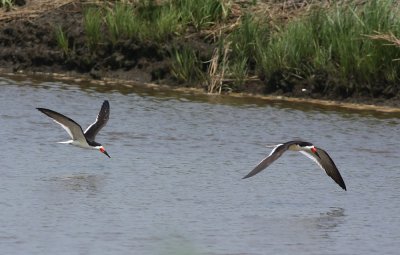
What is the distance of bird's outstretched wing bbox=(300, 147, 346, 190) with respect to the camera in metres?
12.5

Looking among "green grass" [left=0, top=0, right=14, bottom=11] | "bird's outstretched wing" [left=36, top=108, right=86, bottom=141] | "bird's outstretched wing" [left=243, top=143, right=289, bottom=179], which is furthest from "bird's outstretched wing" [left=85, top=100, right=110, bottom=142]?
"green grass" [left=0, top=0, right=14, bottom=11]

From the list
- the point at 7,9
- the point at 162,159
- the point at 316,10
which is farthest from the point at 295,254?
the point at 7,9

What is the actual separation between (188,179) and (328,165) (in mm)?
1413

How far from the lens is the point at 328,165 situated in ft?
42.0

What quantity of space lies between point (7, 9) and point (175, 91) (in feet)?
12.8

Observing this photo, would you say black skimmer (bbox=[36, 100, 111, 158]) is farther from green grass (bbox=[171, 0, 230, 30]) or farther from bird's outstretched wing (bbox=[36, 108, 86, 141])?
green grass (bbox=[171, 0, 230, 30])

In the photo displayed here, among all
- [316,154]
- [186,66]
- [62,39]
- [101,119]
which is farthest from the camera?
[62,39]

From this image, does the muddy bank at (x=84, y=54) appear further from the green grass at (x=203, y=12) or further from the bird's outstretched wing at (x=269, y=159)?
the bird's outstretched wing at (x=269, y=159)

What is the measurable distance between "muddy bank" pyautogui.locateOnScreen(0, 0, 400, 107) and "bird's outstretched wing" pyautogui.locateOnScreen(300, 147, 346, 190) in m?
4.68

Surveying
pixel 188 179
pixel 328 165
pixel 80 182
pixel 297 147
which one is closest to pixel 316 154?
pixel 328 165

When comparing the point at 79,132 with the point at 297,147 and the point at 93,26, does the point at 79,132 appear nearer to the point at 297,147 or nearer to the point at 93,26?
the point at 297,147

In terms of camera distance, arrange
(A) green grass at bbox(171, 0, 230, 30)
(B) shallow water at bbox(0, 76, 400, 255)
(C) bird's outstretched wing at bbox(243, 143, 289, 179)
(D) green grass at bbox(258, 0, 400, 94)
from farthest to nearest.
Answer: (A) green grass at bbox(171, 0, 230, 30) < (D) green grass at bbox(258, 0, 400, 94) < (C) bird's outstretched wing at bbox(243, 143, 289, 179) < (B) shallow water at bbox(0, 76, 400, 255)

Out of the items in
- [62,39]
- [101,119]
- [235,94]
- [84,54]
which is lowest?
[235,94]

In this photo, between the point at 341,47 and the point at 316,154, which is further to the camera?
the point at 341,47
